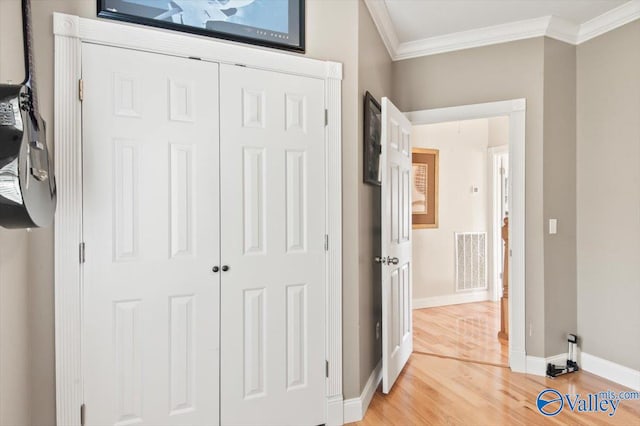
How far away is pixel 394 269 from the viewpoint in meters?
2.54

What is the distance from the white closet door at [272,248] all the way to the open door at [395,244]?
0.45 meters

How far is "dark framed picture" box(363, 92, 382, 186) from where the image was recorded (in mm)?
2275

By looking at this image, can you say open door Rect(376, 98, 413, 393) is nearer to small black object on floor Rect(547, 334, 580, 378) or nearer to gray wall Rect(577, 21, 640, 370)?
small black object on floor Rect(547, 334, 580, 378)

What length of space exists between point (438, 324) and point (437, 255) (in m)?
1.02

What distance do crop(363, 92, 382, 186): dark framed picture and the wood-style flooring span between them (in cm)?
142

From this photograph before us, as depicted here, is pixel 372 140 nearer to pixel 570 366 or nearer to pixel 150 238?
pixel 150 238

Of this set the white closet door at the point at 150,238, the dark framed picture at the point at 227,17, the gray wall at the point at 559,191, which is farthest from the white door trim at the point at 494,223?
the white closet door at the point at 150,238

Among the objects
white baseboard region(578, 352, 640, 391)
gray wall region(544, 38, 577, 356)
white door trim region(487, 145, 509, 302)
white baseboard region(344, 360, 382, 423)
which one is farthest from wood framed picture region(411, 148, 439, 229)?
white baseboard region(344, 360, 382, 423)

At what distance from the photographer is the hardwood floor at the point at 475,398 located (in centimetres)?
218

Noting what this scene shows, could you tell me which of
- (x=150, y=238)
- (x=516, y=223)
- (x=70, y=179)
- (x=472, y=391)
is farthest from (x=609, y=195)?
(x=70, y=179)

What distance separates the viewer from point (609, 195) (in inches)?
108

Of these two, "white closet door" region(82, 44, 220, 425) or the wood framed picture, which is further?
the wood framed picture

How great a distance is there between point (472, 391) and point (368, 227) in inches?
52.7

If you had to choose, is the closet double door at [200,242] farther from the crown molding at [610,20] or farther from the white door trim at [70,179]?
the crown molding at [610,20]
